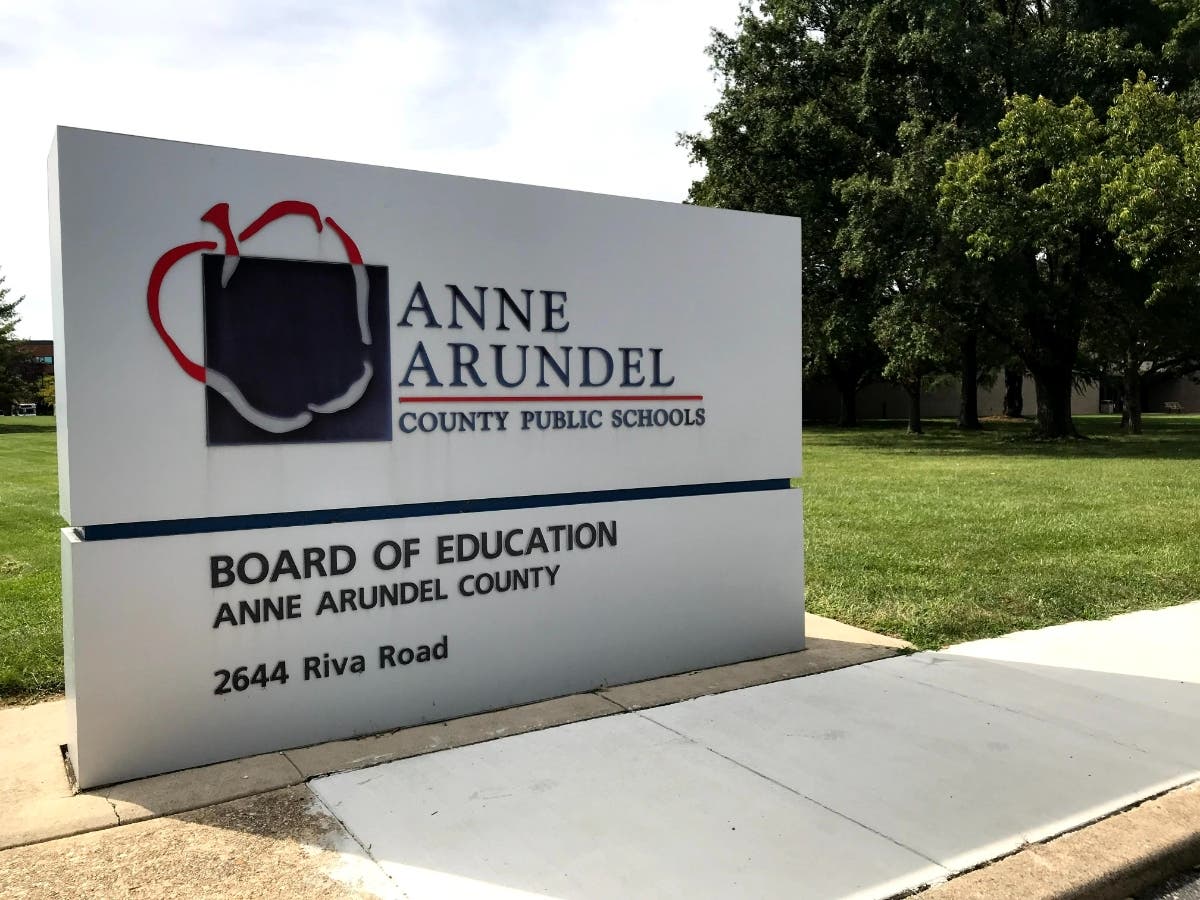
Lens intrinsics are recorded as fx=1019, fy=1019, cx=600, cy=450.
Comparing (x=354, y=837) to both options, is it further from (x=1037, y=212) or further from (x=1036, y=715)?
(x=1037, y=212)

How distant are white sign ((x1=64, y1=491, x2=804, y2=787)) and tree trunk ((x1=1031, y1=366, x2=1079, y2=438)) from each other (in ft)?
78.8

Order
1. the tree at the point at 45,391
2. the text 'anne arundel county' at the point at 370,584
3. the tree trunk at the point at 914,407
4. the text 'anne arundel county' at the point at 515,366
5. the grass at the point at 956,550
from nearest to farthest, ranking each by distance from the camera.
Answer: the text 'anne arundel county' at the point at 370,584, the text 'anne arundel county' at the point at 515,366, the grass at the point at 956,550, the tree trunk at the point at 914,407, the tree at the point at 45,391

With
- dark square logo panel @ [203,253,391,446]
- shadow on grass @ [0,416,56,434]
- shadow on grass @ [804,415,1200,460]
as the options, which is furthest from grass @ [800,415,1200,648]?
shadow on grass @ [0,416,56,434]

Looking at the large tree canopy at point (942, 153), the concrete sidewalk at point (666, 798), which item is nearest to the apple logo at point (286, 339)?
the concrete sidewalk at point (666, 798)

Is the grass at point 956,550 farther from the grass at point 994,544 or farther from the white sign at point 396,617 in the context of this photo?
the white sign at point 396,617

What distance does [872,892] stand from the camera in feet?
10.7

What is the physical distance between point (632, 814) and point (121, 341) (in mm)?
2698

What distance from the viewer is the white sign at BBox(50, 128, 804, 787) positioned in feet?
13.3

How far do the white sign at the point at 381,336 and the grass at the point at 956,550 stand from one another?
6.54 ft

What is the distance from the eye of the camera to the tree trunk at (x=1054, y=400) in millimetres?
27281

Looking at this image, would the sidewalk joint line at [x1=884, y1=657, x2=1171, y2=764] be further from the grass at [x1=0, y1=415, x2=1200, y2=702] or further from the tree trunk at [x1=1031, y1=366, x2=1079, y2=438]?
the tree trunk at [x1=1031, y1=366, x2=1079, y2=438]

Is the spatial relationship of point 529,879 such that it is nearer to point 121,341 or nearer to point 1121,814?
point 1121,814

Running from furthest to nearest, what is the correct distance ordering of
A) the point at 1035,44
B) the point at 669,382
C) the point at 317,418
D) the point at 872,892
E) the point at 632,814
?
the point at 1035,44 < the point at 669,382 < the point at 317,418 < the point at 632,814 < the point at 872,892

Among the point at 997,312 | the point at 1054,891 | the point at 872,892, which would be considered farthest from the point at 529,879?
the point at 997,312
